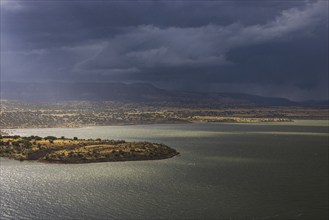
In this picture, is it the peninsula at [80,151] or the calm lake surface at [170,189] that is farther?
the peninsula at [80,151]

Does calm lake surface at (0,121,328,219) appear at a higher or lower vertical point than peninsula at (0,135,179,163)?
lower

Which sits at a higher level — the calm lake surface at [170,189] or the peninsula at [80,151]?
the peninsula at [80,151]

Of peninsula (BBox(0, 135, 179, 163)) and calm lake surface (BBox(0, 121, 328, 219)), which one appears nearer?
calm lake surface (BBox(0, 121, 328, 219))

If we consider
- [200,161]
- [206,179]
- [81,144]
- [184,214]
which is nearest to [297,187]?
[206,179]

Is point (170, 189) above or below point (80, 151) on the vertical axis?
below

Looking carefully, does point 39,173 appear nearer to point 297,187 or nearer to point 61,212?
point 61,212
